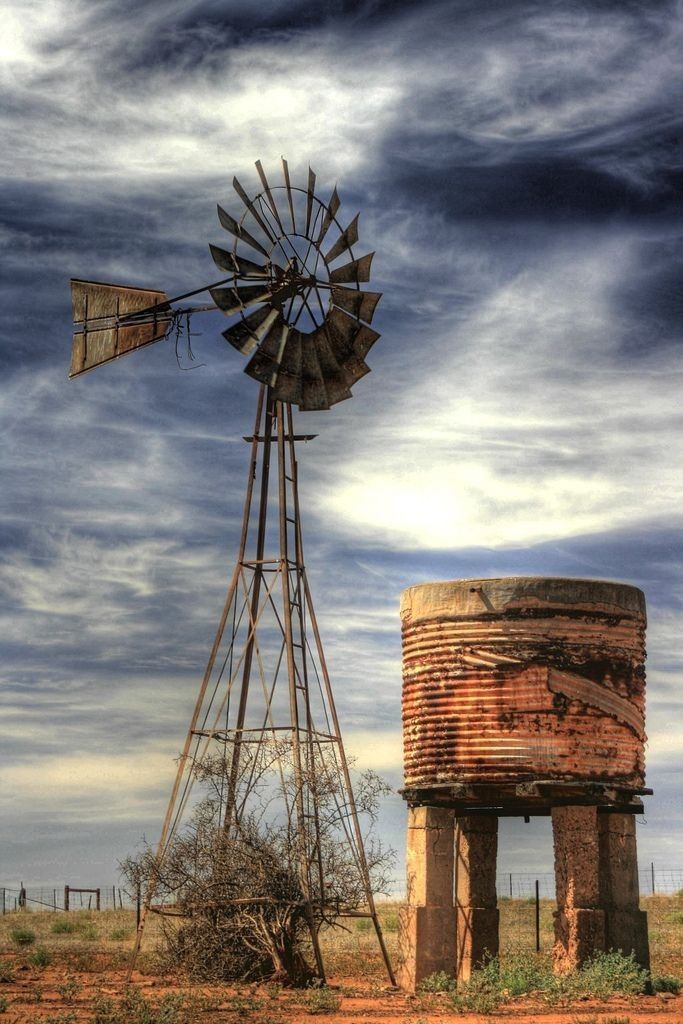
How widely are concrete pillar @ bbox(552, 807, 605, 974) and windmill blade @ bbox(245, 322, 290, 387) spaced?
321 inches

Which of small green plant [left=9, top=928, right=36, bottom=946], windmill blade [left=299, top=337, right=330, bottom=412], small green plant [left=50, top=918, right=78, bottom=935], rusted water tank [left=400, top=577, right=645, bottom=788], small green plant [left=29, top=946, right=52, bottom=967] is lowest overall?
small green plant [left=50, top=918, right=78, bottom=935]

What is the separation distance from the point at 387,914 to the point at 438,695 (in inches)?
822

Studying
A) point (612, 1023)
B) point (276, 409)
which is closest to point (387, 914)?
point (276, 409)

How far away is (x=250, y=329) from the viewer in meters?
20.6

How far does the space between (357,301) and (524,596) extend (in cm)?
605

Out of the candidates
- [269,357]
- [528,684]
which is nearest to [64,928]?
[269,357]

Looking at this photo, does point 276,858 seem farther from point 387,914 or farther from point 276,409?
point 387,914

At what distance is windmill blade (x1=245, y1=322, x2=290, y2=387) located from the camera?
811 inches

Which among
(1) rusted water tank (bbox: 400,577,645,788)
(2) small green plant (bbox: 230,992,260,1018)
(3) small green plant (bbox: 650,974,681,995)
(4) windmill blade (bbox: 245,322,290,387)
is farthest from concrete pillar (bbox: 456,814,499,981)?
(4) windmill blade (bbox: 245,322,290,387)

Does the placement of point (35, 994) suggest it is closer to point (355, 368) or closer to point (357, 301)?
point (355, 368)

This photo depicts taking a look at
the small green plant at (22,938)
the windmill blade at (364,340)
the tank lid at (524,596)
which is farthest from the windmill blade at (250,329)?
the small green plant at (22,938)

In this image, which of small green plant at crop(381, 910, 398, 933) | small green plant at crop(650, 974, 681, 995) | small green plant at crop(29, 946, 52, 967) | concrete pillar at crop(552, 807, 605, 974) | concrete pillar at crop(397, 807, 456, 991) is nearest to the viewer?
small green plant at crop(650, 974, 681, 995)

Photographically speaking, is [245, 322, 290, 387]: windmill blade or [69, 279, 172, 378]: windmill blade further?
[69, 279, 172, 378]: windmill blade

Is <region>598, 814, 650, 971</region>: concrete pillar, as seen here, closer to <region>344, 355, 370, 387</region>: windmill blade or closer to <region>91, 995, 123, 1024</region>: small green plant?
<region>91, 995, 123, 1024</region>: small green plant
